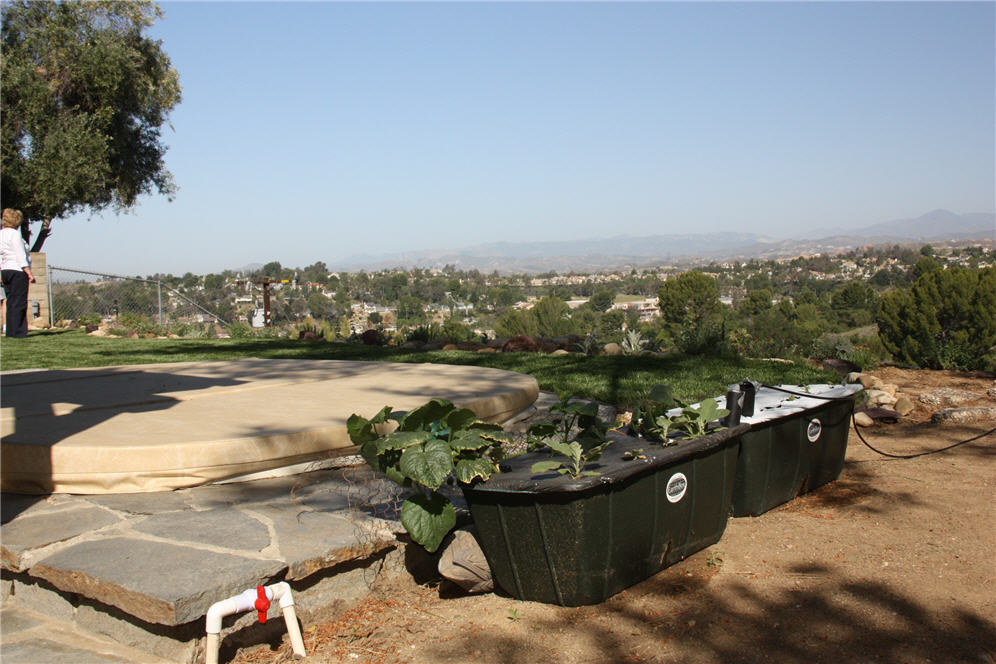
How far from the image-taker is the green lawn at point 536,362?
5645mm

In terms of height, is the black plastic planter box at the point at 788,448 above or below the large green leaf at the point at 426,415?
below

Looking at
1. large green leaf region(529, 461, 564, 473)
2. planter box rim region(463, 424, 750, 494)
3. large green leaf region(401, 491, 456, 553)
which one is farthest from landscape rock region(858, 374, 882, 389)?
large green leaf region(401, 491, 456, 553)

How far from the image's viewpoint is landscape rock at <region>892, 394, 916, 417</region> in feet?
17.9

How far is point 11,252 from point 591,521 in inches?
311

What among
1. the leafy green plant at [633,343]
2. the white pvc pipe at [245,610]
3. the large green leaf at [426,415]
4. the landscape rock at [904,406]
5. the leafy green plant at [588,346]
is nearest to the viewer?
the white pvc pipe at [245,610]

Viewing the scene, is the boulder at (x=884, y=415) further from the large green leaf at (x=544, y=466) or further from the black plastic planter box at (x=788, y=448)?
the large green leaf at (x=544, y=466)

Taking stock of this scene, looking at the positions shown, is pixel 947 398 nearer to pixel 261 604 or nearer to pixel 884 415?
pixel 884 415

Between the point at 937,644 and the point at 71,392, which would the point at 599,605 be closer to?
the point at 937,644

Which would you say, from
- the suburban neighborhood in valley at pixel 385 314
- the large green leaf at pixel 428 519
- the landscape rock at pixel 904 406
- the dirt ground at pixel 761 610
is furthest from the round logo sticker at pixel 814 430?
the suburban neighborhood in valley at pixel 385 314

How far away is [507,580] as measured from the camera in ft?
7.89

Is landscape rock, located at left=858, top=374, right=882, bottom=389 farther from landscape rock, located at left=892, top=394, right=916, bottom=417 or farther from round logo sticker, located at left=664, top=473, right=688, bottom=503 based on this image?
round logo sticker, located at left=664, top=473, right=688, bottom=503

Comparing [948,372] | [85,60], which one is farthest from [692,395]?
[85,60]

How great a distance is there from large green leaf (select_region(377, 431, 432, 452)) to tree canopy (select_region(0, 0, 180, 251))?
15372 mm

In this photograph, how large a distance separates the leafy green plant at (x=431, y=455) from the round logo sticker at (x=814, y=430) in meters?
1.51
